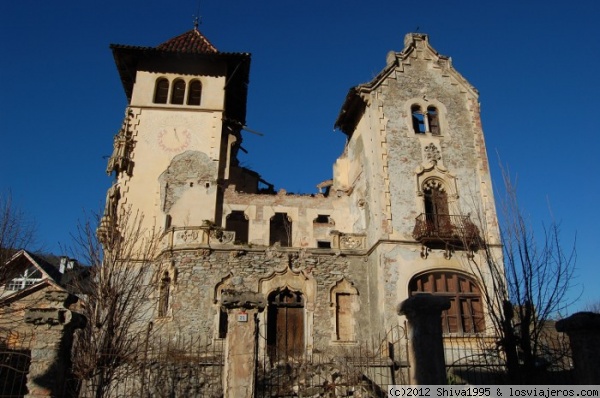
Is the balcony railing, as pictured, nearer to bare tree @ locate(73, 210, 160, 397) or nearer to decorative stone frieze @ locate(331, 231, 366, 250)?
decorative stone frieze @ locate(331, 231, 366, 250)

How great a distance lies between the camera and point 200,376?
46.1ft

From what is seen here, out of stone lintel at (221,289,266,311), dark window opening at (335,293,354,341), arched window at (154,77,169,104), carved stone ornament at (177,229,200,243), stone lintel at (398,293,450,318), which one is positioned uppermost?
arched window at (154,77,169,104)

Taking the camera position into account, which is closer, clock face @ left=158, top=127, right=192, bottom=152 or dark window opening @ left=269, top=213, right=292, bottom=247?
clock face @ left=158, top=127, right=192, bottom=152

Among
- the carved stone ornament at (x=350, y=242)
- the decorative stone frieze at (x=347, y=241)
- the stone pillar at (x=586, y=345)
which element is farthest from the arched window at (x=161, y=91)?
the stone pillar at (x=586, y=345)

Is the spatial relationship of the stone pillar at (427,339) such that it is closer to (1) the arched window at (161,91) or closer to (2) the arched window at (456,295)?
(2) the arched window at (456,295)

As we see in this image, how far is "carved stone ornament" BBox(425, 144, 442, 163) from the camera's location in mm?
21578

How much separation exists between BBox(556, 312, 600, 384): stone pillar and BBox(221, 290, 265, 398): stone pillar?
6063mm

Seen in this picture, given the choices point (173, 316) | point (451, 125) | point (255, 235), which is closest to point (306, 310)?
point (173, 316)

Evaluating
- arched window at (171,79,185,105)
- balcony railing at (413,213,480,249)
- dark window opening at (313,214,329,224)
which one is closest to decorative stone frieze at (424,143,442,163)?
balcony railing at (413,213,480,249)

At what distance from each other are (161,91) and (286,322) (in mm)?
14189

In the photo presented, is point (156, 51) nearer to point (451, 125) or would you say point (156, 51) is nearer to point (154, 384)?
point (451, 125)

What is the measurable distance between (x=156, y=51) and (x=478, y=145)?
17235 millimetres

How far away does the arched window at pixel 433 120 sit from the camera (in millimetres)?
22688

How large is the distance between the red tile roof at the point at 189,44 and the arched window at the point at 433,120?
39.9 feet
